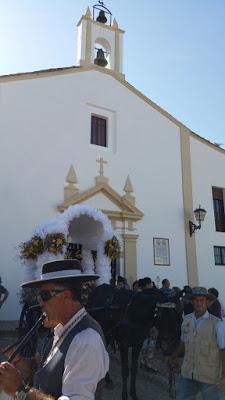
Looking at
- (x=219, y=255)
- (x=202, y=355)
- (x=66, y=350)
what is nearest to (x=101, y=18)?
(x=219, y=255)

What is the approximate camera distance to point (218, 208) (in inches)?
657

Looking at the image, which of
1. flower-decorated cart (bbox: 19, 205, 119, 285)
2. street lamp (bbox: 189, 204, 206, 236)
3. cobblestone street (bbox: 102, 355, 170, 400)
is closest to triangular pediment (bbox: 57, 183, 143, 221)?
street lamp (bbox: 189, 204, 206, 236)

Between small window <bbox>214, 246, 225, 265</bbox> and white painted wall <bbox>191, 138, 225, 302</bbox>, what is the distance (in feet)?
0.58

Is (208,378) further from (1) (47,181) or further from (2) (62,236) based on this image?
(1) (47,181)

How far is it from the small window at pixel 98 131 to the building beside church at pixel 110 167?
40 millimetres

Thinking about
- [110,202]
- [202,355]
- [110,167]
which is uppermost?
[110,167]

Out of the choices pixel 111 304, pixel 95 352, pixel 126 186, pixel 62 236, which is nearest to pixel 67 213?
pixel 62 236

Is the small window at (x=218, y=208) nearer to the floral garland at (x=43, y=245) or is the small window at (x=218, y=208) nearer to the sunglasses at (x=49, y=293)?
the floral garland at (x=43, y=245)

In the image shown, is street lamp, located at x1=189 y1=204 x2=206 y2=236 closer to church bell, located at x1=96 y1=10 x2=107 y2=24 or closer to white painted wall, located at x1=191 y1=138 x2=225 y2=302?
white painted wall, located at x1=191 y1=138 x2=225 y2=302

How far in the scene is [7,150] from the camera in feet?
40.7

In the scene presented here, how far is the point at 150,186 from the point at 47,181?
402 centimetres

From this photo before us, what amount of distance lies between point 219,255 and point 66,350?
1419 cm

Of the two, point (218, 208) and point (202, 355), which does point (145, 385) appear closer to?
point (202, 355)

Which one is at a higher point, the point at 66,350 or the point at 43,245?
the point at 43,245
